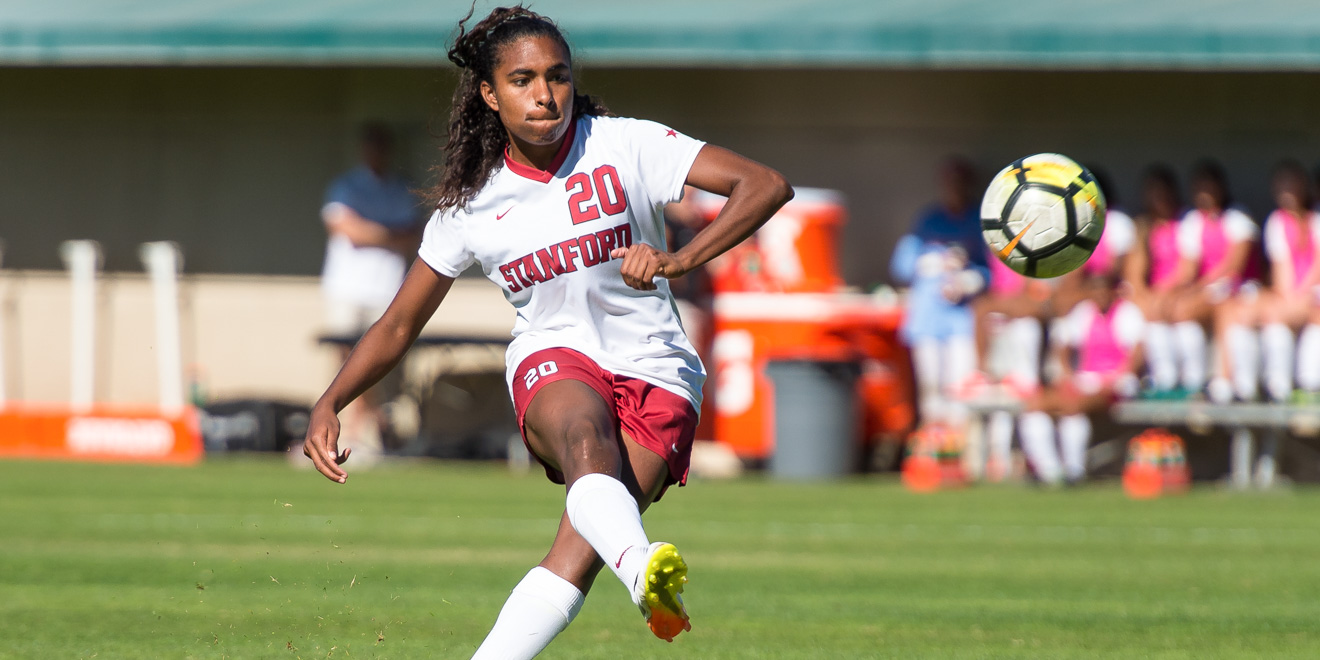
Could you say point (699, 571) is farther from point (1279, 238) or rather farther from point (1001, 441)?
point (1279, 238)

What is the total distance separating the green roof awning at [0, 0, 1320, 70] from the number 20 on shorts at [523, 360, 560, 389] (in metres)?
11.4

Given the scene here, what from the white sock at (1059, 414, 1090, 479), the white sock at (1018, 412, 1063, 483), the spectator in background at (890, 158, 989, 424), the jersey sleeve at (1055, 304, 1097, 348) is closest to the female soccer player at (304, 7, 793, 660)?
the white sock at (1018, 412, 1063, 483)

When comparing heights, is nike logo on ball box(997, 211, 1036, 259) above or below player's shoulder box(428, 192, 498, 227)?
below

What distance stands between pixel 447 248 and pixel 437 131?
39.0ft

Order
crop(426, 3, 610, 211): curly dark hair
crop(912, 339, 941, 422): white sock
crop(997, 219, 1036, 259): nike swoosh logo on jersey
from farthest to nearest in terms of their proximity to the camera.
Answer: crop(912, 339, 941, 422): white sock < crop(997, 219, 1036, 259): nike swoosh logo on jersey < crop(426, 3, 610, 211): curly dark hair

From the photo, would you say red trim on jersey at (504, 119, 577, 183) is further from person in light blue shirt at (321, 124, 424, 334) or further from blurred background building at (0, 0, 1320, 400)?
person in light blue shirt at (321, 124, 424, 334)

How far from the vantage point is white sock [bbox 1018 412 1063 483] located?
46.0 feet

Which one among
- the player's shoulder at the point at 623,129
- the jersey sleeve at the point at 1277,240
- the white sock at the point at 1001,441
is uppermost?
the player's shoulder at the point at 623,129

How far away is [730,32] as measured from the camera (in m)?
15.8

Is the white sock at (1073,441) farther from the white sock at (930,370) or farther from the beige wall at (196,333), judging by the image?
the beige wall at (196,333)

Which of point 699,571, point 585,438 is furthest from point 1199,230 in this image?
point 585,438

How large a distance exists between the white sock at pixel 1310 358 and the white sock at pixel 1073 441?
6.37ft

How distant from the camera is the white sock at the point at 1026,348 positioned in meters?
14.6

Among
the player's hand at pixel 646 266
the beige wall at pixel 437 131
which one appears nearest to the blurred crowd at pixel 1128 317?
the beige wall at pixel 437 131
